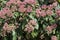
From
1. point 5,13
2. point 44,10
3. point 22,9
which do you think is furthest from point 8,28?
point 44,10

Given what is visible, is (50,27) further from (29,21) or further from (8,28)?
(8,28)

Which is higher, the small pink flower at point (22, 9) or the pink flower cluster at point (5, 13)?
the small pink flower at point (22, 9)

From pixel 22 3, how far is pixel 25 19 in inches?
9.5

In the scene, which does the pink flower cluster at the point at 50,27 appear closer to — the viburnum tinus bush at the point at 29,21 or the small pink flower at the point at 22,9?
the viburnum tinus bush at the point at 29,21

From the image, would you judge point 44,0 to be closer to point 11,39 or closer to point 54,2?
point 54,2

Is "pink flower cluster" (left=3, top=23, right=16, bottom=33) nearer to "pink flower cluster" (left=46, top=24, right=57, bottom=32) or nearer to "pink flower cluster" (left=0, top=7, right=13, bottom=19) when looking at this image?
"pink flower cluster" (left=0, top=7, right=13, bottom=19)

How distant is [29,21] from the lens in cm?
383

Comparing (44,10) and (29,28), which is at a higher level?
(44,10)

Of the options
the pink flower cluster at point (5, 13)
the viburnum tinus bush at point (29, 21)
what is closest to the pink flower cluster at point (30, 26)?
the viburnum tinus bush at point (29, 21)

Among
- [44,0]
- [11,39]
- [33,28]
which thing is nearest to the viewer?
[33,28]

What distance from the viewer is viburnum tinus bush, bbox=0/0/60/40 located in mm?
3818

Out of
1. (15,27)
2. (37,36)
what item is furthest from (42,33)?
(15,27)

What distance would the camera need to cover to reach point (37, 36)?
4.03m

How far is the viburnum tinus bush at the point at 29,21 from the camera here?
382 centimetres
